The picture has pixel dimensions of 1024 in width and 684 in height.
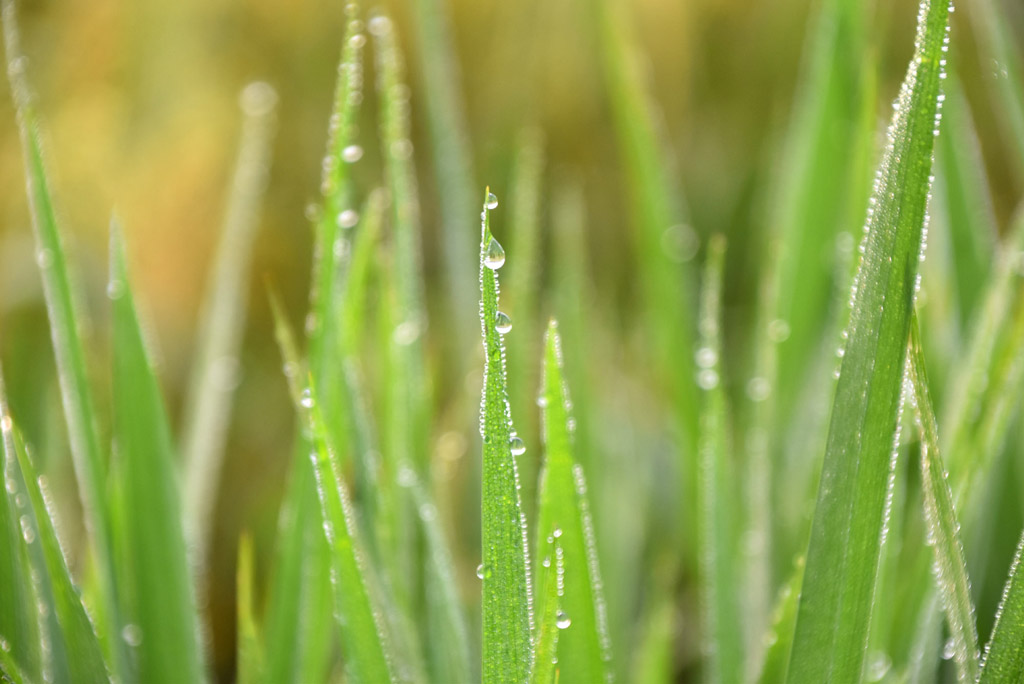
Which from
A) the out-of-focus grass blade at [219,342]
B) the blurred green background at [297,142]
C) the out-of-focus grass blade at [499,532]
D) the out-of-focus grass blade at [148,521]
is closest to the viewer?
the out-of-focus grass blade at [499,532]

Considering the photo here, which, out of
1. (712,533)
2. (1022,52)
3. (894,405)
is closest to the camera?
(894,405)

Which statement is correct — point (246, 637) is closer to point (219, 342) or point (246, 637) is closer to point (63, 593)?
point (63, 593)

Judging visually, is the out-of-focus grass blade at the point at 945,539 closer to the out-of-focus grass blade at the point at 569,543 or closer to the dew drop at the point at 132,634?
the out-of-focus grass blade at the point at 569,543

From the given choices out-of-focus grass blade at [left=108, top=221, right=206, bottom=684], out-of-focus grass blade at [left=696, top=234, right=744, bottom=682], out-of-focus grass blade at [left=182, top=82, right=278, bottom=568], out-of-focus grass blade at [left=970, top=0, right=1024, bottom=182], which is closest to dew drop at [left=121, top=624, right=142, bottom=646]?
out-of-focus grass blade at [left=108, top=221, right=206, bottom=684]

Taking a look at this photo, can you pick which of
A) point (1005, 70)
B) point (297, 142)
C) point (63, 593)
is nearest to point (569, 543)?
point (63, 593)

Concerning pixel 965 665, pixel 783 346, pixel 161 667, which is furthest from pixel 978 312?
pixel 161 667

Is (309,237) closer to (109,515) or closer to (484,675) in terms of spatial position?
(109,515)

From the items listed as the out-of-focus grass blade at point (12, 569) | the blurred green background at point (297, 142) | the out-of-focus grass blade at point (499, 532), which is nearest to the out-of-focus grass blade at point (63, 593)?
the out-of-focus grass blade at point (12, 569)
